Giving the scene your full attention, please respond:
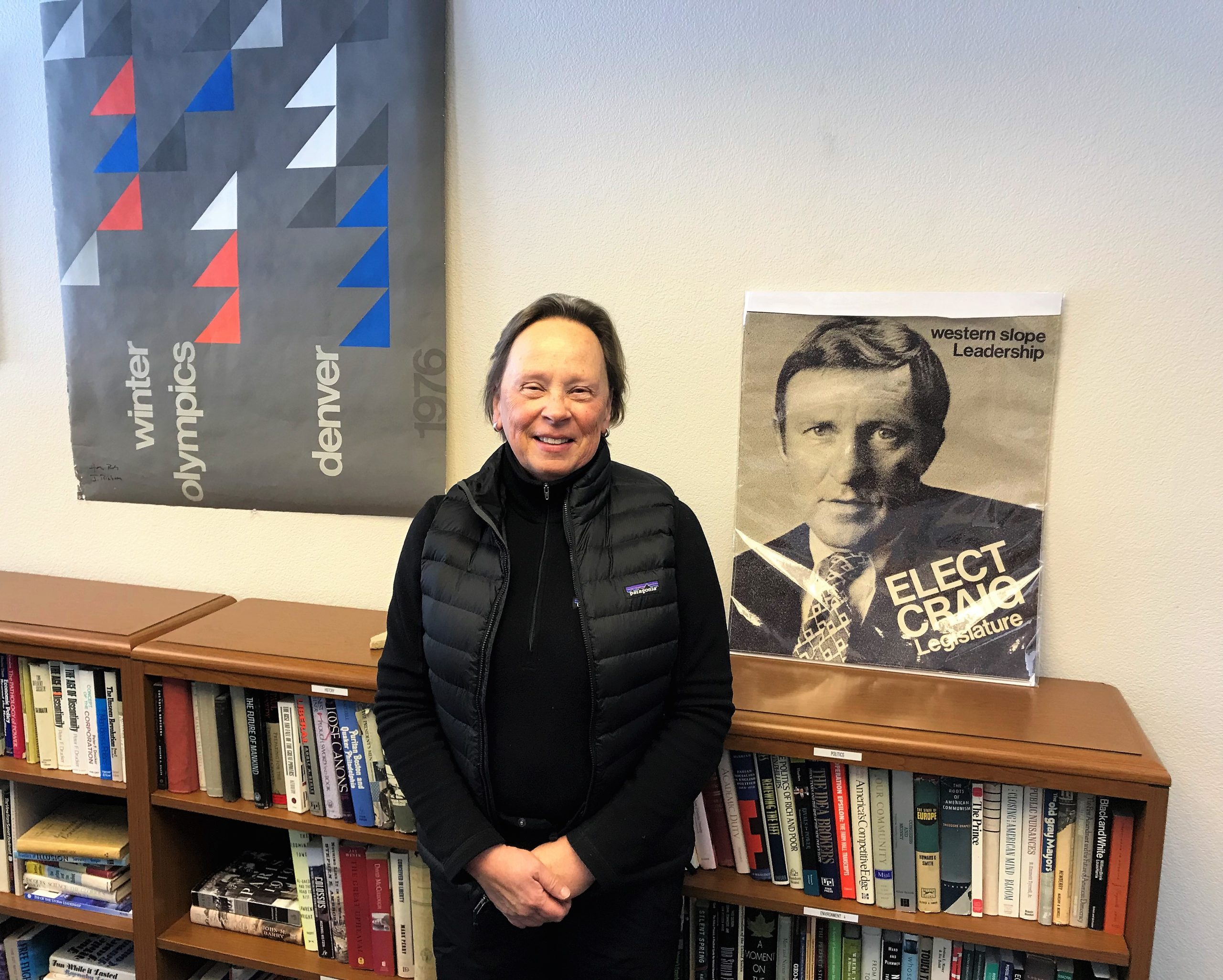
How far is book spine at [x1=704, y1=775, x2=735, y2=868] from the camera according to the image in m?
1.37

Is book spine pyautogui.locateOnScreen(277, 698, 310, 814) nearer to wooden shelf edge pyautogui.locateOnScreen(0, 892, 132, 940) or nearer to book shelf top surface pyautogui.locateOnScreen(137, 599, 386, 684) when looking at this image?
book shelf top surface pyautogui.locateOnScreen(137, 599, 386, 684)

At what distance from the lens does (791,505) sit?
60.1 inches

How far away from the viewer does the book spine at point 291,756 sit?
1.53 meters

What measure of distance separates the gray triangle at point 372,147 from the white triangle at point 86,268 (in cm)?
67

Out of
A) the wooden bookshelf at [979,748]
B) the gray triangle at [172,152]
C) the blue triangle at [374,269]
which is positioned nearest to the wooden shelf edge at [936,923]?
the wooden bookshelf at [979,748]

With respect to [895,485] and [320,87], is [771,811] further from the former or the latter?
[320,87]

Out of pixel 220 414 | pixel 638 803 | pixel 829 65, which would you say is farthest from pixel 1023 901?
pixel 220 414

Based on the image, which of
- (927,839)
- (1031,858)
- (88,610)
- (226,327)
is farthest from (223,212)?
(1031,858)

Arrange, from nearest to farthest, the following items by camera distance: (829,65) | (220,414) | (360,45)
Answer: (829,65) < (360,45) < (220,414)

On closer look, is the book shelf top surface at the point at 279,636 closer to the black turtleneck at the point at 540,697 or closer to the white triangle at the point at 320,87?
the black turtleneck at the point at 540,697

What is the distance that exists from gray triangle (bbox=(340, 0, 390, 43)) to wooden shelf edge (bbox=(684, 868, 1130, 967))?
1676 millimetres

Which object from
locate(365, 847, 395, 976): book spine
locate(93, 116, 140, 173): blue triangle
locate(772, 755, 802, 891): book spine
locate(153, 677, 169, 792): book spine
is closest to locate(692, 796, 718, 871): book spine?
locate(772, 755, 802, 891): book spine

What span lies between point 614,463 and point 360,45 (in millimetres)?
1033

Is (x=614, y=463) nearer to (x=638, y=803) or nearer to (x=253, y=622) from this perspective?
(x=638, y=803)
